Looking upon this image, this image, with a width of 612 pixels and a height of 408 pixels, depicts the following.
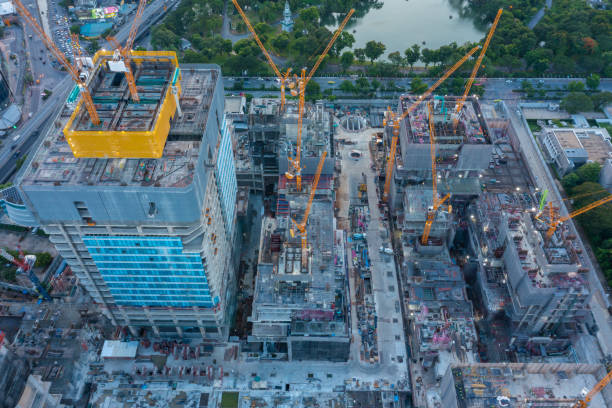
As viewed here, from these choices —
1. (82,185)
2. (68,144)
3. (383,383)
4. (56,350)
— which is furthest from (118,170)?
(383,383)

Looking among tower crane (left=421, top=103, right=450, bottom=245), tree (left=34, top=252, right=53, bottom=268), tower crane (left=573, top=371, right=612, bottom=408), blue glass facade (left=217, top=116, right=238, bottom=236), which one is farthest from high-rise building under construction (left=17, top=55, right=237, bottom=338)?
tower crane (left=573, top=371, right=612, bottom=408)

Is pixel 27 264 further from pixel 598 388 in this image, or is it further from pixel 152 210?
pixel 598 388

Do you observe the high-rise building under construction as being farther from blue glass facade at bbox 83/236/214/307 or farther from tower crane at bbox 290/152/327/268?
tower crane at bbox 290/152/327/268

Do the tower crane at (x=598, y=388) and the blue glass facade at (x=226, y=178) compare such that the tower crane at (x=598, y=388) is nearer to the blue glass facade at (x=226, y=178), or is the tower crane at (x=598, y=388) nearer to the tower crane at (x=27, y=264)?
the blue glass facade at (x=226, y=178)

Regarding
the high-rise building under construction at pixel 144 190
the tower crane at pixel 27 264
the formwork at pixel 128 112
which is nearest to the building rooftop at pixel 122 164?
the high-rise building under construction at pixel 144 190

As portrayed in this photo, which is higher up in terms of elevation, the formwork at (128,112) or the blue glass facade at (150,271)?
the formwork at (128,112)
